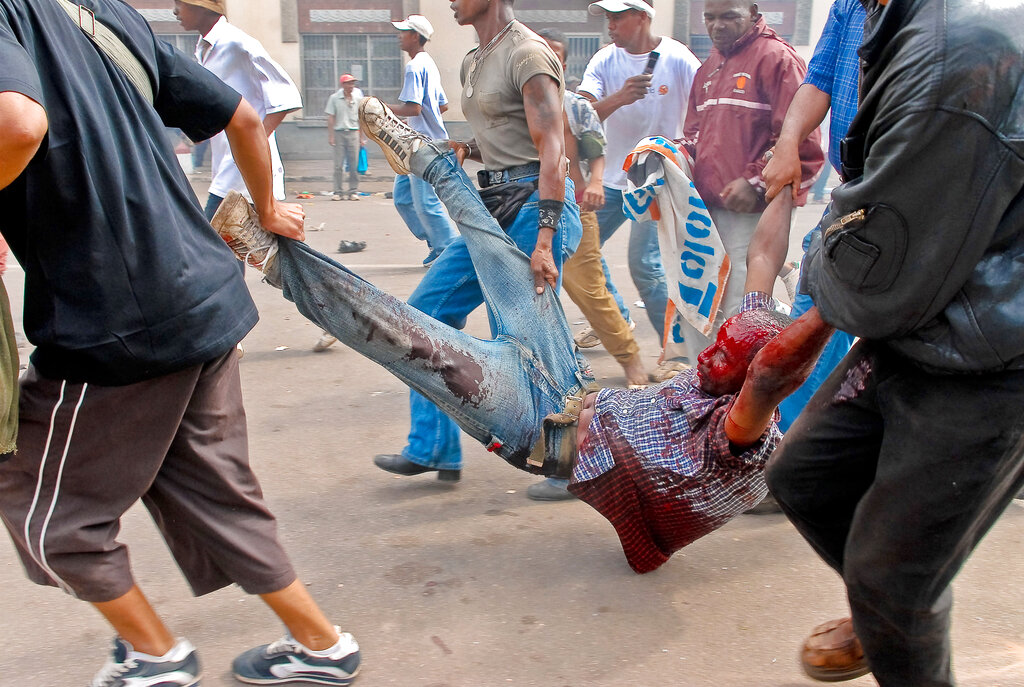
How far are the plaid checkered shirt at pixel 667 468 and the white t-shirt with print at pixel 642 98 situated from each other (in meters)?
2.80

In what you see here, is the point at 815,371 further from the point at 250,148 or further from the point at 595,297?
the point at 250,148

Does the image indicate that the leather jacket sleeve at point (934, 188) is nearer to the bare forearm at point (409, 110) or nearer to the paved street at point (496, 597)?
the paved street at point (496, 597)

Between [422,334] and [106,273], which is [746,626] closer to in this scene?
[422,334]

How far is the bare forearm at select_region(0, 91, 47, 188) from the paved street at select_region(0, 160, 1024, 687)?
1.40 meters

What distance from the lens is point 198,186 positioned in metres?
15.9

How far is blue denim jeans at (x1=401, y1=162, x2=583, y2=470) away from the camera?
3.48m

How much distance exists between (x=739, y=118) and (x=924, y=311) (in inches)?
107

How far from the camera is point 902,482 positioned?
5.87 ft

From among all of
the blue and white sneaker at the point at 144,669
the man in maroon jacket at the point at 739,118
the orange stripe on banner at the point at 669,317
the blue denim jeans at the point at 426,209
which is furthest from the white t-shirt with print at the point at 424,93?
the blue and white sneaker at the point at 144,669

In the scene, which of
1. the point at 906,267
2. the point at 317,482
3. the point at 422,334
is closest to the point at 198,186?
the point at 317,482

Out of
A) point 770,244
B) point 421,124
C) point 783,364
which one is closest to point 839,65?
point 770,244

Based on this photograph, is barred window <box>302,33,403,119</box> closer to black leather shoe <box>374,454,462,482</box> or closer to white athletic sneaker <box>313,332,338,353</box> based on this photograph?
white athletic sneaker <box>313,332,338,353</box>

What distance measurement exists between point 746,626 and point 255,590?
1.37 m

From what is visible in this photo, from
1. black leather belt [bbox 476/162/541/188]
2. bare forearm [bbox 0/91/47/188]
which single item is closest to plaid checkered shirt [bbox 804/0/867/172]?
black leather belt [bbox 476/162/541/188]
